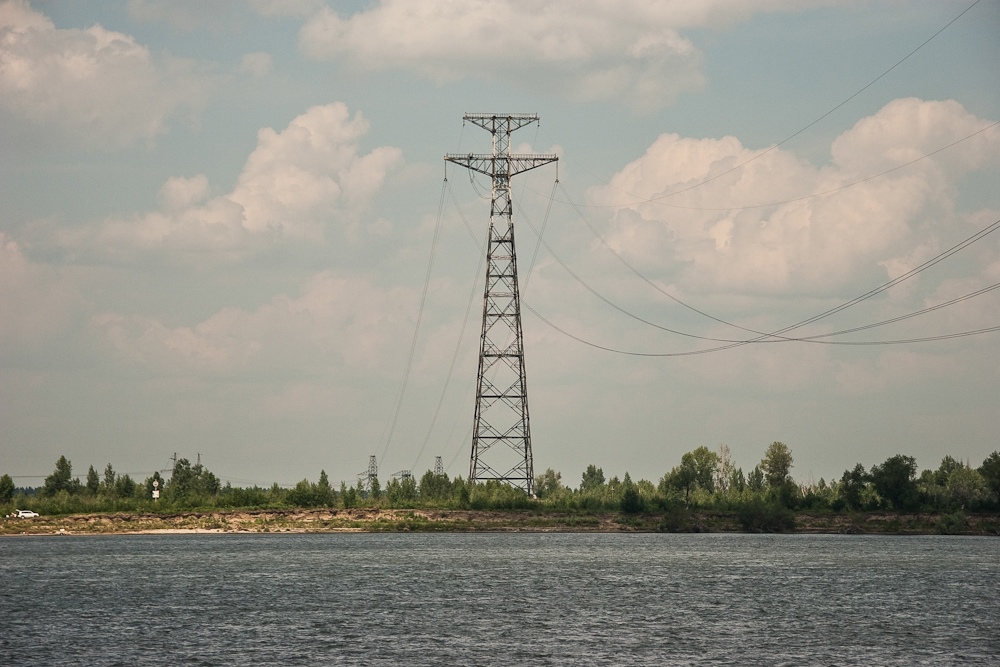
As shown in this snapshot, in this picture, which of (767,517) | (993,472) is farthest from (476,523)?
(993,472)

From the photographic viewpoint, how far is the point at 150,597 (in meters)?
76.6

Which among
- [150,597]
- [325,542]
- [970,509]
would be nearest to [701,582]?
[150,597]

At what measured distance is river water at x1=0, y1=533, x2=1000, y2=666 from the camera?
A: 50.9 m

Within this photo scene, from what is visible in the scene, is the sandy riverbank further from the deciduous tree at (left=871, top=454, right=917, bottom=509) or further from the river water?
the river water

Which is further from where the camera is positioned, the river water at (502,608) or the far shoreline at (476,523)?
the far shoreline at (476,523)

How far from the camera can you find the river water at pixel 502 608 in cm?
5091

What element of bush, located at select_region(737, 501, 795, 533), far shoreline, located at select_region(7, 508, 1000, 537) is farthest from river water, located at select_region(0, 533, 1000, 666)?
bush, located at select_region(737, 501, 795, 533)

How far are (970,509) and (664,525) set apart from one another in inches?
1780

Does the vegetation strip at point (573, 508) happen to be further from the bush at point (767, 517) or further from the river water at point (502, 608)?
the river water at point (502, 608)

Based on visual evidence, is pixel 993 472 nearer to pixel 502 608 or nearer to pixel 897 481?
pixel 897 481

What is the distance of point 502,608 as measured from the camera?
68.6 metres

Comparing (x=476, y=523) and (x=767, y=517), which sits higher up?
(x=767, y=517)

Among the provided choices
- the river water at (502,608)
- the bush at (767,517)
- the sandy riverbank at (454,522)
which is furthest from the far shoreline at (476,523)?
the river water at (502,608)

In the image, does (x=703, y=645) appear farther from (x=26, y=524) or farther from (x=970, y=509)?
(x=26, y=524)
